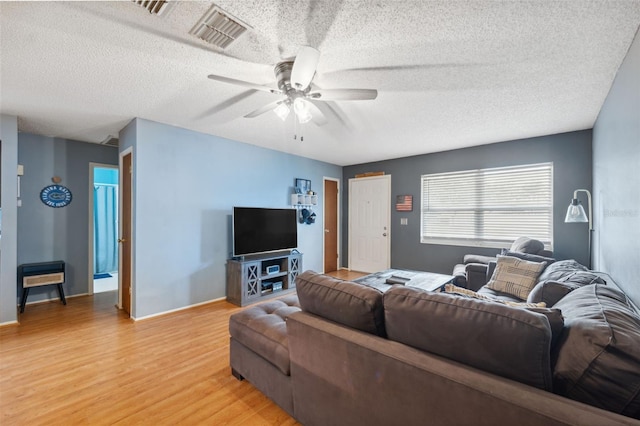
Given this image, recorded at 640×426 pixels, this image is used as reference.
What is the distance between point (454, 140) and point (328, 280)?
3.53 m

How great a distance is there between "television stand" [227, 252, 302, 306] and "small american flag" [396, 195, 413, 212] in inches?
86.3

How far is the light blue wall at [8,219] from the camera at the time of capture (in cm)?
308

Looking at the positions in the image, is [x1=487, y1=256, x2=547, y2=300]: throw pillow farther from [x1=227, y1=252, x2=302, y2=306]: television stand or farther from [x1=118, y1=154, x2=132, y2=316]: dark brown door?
[x1=118, y1=154, x2=132, y2=316]: dark brown door

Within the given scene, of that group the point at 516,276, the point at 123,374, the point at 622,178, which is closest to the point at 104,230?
the point at 123,374

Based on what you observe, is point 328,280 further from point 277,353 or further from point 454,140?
point 454,140

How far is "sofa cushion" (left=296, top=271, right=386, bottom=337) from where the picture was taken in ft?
4.61

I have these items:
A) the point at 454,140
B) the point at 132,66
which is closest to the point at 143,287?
the point at 132,66

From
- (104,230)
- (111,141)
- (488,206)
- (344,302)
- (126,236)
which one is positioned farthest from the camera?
(104,230)

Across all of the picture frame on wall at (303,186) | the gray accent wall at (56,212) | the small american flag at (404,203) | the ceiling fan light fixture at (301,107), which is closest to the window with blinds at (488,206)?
the small american flag at (404,203)

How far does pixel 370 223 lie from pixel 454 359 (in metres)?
4.82

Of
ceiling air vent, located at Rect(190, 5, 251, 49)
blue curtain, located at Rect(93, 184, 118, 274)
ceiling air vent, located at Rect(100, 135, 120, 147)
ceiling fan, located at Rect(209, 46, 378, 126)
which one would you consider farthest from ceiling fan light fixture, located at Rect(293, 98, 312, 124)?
blue curtain, located at Rect(93, 184, 118, 274)

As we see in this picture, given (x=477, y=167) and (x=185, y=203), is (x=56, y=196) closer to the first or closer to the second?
(x=185, y=203)

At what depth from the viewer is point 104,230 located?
6.03 meters

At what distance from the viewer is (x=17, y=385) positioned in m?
2.06
